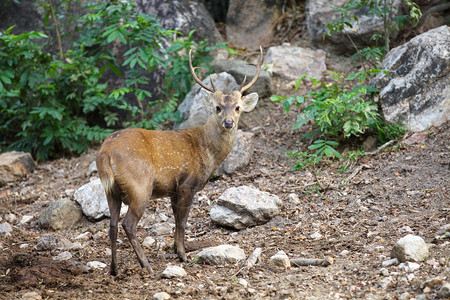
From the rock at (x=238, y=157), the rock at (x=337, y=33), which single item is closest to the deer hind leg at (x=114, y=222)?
the rock at (x=238, y=157)

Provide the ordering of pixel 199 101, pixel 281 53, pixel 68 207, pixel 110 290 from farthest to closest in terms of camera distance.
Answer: pixel 281 53
pixel 199 101
pixel 68 207
pixel 110 290

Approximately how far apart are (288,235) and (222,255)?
3.10 feet

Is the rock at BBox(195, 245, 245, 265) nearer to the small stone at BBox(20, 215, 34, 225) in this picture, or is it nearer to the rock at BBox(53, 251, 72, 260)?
the rock at BBox(53, 251, 72, 260)

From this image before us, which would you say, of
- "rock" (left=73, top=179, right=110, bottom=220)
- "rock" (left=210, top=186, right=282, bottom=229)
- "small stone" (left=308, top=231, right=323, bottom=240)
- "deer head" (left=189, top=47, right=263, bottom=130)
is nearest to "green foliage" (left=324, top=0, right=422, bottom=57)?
"deer head" (left=189, top=47, right=263, bottom=130)

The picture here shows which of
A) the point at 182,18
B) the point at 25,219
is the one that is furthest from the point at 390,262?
the point at 182,18

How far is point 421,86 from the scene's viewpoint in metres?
6.98

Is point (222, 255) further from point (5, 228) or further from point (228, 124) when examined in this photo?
point (5, 228)

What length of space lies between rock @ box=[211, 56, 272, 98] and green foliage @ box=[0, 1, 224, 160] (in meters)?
0.37

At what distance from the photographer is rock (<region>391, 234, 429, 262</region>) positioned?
404cm

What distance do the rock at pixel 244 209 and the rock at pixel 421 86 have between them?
237 cm

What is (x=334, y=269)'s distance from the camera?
4.33 m

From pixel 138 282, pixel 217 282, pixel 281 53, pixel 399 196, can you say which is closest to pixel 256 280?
pixel 217 282

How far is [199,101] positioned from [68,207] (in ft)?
8.91

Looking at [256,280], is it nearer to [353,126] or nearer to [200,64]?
[353,126]
